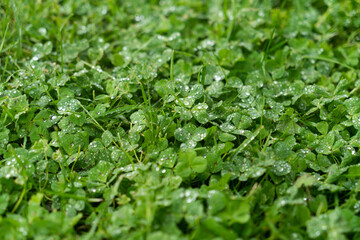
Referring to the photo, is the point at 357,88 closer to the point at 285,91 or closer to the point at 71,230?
the point at 285,91

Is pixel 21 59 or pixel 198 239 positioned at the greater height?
pixel 21 59

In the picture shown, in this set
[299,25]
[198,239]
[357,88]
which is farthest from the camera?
[299,25]

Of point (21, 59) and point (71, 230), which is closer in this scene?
point (71, 230)

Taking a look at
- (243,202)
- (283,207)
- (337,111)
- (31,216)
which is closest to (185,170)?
(243,202)

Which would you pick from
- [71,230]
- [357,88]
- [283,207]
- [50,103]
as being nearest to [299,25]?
[357,88]

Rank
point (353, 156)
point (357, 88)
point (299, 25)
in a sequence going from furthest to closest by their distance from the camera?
point (299, 25) < point (357, 88) < point (353, 156)

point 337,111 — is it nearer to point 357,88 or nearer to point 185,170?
point 357,88
